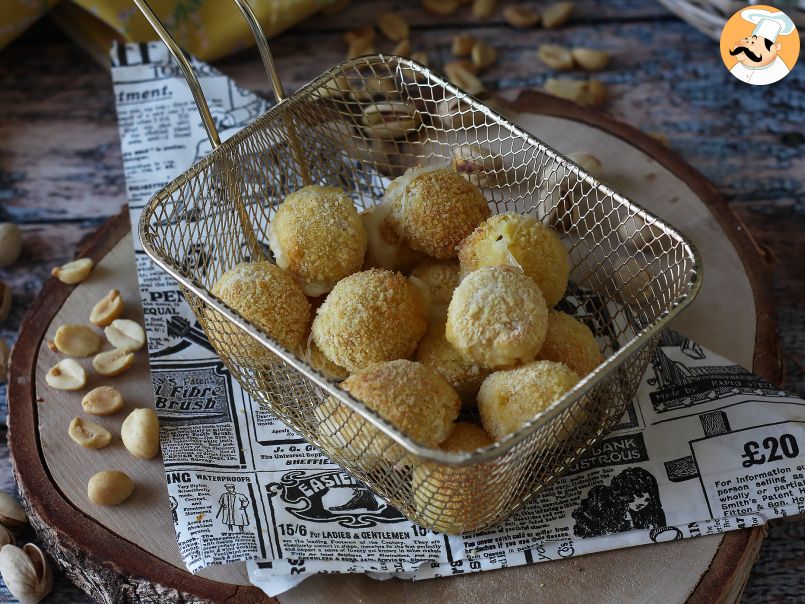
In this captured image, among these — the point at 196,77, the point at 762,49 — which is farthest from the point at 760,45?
the point at 196,77

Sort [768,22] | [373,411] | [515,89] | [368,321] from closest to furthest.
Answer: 1. [373,411]
2. [368,321]
3. [768,22]
4. [515,89]

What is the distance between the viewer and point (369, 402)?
82 cm

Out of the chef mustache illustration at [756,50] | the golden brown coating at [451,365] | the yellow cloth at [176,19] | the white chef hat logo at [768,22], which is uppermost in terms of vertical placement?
the yellow cloth at [176,19]

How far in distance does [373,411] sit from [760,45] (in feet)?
3.47

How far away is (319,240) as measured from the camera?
0.97m

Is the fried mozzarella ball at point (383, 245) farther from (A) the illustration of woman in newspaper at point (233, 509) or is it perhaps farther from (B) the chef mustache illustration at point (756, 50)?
(B) the chef mustache illustration at point (756, 50)

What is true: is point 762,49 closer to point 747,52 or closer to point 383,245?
point 747,52

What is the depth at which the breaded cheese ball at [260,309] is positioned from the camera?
927 millimetres

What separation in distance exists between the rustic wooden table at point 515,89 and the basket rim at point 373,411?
18.1 inches

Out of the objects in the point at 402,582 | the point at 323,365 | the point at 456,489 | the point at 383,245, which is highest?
the point at 383,245

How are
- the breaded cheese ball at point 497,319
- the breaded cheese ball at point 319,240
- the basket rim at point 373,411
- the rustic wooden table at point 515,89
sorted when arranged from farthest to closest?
the rustic wooden table at point 515,89, the breaded cheese ball at point 319,240, the breaded cheese ball at point 497,319, the basket rim at point 373,411

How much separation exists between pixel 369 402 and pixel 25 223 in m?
0.85

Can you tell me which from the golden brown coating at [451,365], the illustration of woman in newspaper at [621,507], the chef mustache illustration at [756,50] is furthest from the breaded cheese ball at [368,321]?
the chef mustache illustration at [756,50]

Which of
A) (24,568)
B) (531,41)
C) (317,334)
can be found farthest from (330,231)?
(531,41)
